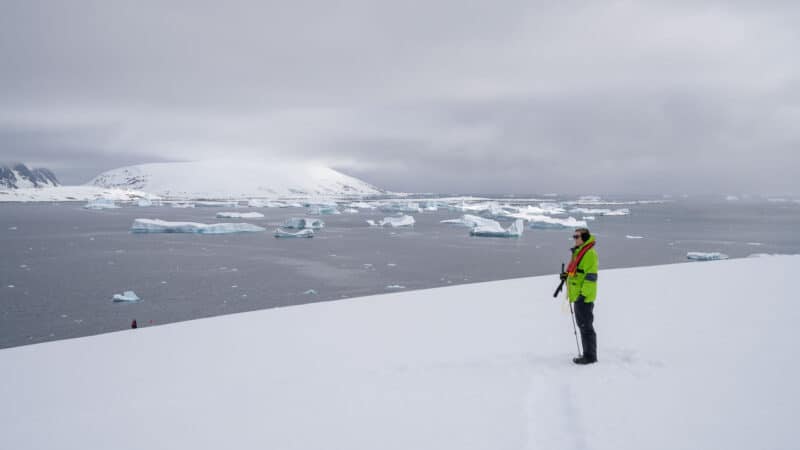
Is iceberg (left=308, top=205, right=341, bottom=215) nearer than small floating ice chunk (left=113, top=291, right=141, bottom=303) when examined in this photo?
No

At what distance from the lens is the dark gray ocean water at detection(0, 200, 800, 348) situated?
12352 millimetres

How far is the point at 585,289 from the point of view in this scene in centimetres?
399

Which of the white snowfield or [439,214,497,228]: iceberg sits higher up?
the white snowfield

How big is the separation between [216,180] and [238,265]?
480 feet

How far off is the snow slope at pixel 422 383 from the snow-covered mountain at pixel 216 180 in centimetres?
Result: 14297

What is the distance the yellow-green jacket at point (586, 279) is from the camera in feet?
13.0

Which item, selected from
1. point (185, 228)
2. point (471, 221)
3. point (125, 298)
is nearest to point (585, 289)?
point (125, 298)

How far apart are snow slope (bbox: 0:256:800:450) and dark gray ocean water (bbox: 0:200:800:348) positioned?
2.59 metres

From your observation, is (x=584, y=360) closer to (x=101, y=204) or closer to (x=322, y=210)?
(x=322, y=210)

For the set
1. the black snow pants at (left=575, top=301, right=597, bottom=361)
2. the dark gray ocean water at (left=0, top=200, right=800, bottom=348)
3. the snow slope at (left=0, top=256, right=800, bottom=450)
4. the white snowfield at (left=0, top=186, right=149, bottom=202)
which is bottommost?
the dark gray ocean water at (left=0, top=200, right=800, bottom=348)

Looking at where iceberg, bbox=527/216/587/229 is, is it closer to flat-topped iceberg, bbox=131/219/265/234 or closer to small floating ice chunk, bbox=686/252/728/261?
small floating ice chunk, bbox=686/252/728/261

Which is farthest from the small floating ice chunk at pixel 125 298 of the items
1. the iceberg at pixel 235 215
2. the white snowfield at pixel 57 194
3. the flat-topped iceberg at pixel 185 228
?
the white snowfield at pixel 57 194

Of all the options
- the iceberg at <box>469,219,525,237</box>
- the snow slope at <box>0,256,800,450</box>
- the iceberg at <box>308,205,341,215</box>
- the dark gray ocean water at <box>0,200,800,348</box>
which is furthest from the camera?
the iceberg at <box>308,205,341,215</box>

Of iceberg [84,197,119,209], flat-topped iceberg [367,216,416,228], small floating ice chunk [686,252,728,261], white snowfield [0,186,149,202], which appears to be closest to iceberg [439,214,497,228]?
flat-topped iceberg [367,216,416,228]
